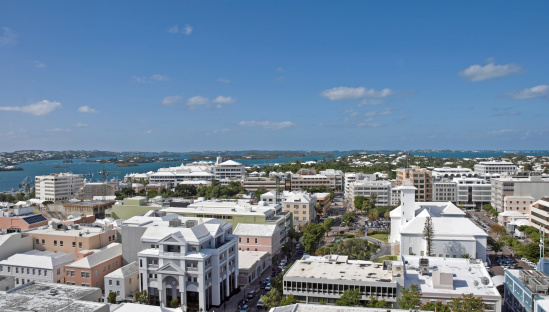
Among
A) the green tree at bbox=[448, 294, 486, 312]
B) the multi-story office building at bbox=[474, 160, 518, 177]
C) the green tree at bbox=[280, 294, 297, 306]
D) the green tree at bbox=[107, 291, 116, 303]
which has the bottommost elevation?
the green tree at bbox=[107, 291, 116, 303]

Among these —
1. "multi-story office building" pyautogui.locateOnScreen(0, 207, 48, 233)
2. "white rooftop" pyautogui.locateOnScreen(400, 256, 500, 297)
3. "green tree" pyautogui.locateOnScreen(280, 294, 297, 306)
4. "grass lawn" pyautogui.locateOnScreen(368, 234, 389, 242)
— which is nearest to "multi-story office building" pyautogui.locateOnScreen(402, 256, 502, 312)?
"white rooftop" pyautogui.locateOnScreen(400, 256, 500, 297)

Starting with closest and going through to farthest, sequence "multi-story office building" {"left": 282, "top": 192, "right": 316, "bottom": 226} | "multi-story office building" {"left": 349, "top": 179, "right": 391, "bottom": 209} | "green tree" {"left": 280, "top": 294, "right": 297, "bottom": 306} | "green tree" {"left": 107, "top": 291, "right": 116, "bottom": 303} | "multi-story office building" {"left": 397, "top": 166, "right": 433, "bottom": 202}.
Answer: "green tree" {"left": 280, "top": 294, "right": 297, "bottom": 306} → "green tree" {"left": 107, "top": 291, "right": 116, "bottom": 303} → "multi-story office building" {"left": 282, "top": 192, "right": 316, "bottom": 226} → "multi-story office building" {"left": 397, "top": 166, "right": 433, "bottom": 202} → "multi-story office building" {"left": 349, "top": 179, "right": 391, "bottom": 209}

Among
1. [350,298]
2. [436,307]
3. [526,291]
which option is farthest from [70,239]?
[526,291]

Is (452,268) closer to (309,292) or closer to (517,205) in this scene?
(309,292)

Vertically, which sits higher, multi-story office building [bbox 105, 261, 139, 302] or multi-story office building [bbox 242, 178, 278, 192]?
multi-story office building [bbox 242, 178, 278, 192]

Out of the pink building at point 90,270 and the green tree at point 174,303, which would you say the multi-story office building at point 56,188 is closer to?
the pink building at point 90,270

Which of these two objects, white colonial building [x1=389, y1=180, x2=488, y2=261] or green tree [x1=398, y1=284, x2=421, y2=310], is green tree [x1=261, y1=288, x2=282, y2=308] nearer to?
green tree [x1=398, y1=284, x2=421, y2=310]

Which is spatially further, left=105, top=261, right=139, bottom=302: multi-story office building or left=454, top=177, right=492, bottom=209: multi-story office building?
left=454, top=177, right=492, bottom=209: multi-story office building
